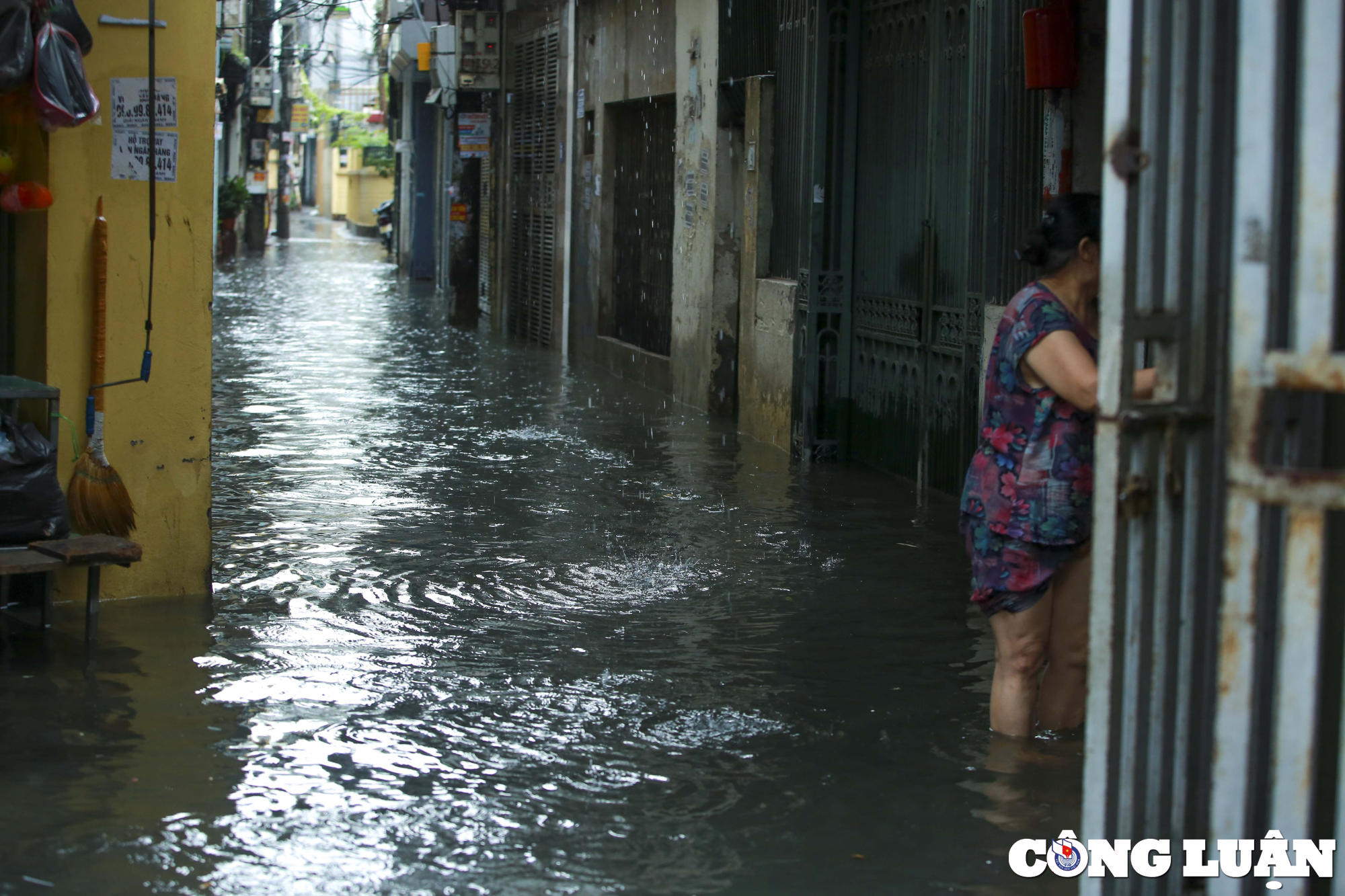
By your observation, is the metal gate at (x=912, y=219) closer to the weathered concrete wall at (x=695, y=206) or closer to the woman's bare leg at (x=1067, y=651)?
the weathered concrete wall at (x=695, y=206)

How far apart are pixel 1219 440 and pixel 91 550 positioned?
164 inches

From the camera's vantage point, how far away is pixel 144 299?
6.27 meters

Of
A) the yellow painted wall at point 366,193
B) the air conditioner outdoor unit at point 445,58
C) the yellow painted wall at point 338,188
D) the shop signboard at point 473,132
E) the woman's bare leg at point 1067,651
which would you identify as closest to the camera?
the woman's bare leg at point 1067,651

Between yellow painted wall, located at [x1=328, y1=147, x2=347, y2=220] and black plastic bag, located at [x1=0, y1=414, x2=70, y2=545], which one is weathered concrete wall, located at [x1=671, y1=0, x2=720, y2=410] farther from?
yellow painted wall, located at [x1=328, y1=147, x2=347, y2=220]

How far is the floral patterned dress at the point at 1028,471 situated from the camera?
4398mm

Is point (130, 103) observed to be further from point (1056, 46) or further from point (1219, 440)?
point (1219, 440)

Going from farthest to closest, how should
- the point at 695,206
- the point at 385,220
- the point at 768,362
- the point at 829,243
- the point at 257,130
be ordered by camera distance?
the point at 385,220, the point at 257,130, the point at 695,206, the point at 768,362, the point at 829,243

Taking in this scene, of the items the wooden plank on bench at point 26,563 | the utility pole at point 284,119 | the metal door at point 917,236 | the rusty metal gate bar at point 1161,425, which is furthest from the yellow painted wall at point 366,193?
the rusty metal gate bar at point 1161,425

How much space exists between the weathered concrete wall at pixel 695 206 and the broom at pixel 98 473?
272 inches

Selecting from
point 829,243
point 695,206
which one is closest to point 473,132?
point 695,206

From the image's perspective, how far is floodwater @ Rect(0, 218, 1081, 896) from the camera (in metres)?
3.94

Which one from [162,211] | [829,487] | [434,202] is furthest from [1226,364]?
[434,202]
